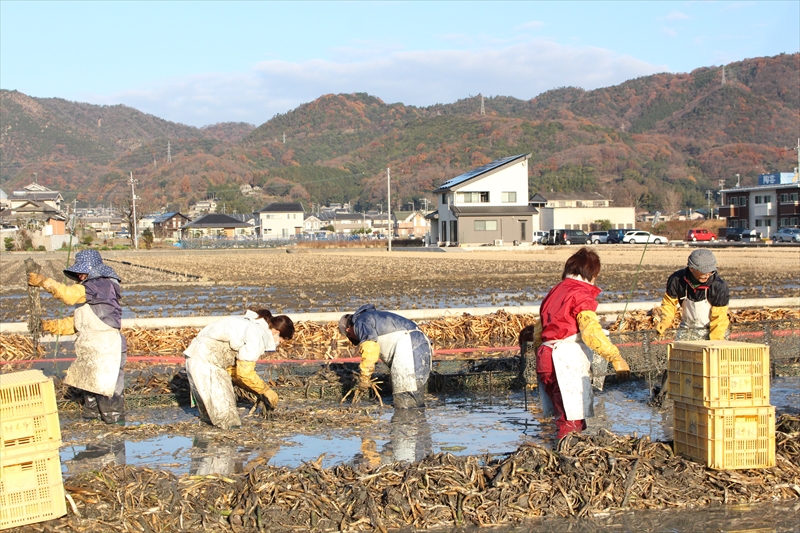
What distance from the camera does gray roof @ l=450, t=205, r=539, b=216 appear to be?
2184 inches

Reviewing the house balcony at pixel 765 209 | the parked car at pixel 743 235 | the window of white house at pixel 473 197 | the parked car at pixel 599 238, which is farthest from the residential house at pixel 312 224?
the parked car at pixel 743 235

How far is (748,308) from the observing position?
14.3 metres

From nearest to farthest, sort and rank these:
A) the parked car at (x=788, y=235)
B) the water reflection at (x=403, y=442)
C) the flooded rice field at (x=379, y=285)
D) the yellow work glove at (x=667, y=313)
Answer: the water reflection at (x=403, y=442) < the yellow work glove at (x=667, y=313) < the flooded rice field at (x=379, y=285) < the parked car at (x=788, y=235)

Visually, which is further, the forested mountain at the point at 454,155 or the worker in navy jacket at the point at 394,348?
the forested mountain at the point at 454,155

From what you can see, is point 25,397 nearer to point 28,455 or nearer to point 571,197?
point 28,455

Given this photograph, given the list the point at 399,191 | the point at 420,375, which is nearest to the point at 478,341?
the point at 420,375

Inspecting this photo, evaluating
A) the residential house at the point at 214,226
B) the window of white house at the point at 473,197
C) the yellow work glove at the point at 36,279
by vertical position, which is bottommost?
the yellow work glove at the point at 36,279

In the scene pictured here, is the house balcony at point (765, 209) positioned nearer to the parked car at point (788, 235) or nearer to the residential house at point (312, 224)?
the parked car at point (788, 235)

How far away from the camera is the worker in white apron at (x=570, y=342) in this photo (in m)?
5.45

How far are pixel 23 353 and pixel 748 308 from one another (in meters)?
12.1

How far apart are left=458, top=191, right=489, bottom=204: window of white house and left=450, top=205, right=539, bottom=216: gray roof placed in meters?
0.94

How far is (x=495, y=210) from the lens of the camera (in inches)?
2213

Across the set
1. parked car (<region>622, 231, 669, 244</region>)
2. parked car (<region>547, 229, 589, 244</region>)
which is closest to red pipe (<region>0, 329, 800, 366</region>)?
parked car (<region>622, 231, 669, 244</region>)

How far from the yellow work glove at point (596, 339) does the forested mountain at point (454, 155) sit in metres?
115
